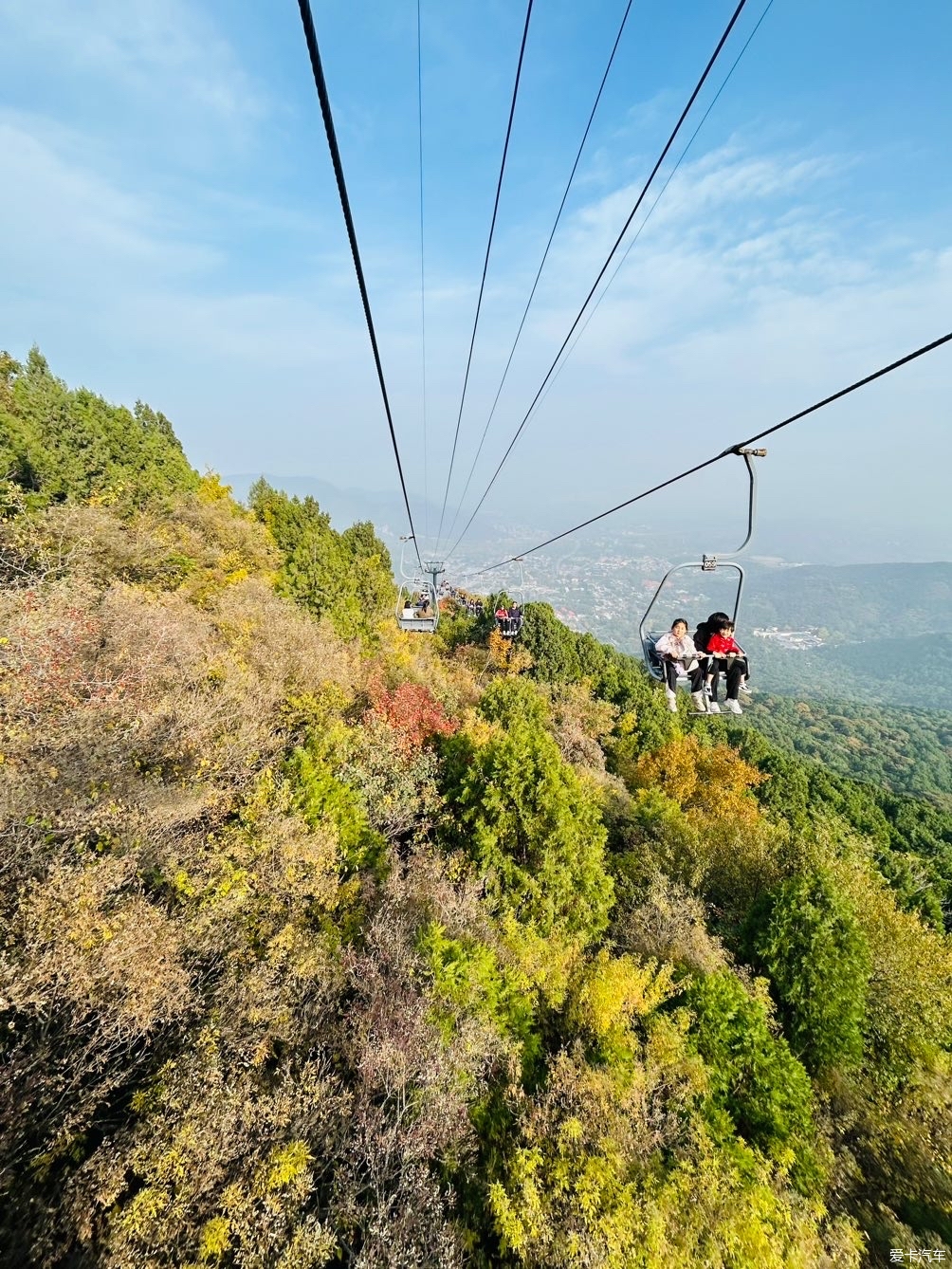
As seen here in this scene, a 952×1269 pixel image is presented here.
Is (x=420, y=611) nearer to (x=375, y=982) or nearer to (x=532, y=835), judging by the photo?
(x=532, y=835)

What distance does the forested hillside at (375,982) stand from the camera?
Answer: 793 centimetres

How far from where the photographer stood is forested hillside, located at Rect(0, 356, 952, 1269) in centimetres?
793

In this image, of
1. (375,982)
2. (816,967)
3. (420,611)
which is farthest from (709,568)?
(420,611)

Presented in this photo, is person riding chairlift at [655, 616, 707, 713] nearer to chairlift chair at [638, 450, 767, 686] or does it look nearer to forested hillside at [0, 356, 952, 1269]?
chairlift chair at [638, 450, 767, 686]

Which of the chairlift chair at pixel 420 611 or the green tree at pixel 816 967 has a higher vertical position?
the chairlift chair at pixel 420 611

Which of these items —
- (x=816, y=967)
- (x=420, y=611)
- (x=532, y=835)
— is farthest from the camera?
(x=420, y=611)

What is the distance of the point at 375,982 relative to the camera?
11250 mm

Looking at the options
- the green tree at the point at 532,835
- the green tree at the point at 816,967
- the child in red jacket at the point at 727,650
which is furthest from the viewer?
the green tree at the point at 532,835

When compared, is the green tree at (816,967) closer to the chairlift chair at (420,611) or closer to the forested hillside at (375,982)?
the forested hillside at (375,982)

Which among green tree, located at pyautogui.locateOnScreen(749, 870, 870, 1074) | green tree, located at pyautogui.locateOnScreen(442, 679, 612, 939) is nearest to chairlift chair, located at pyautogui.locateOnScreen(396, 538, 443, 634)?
green tree, located at pyautogui.locateOnScreen(442, 679, 612, 939)

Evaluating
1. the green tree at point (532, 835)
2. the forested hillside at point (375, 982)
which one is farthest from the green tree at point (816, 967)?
the green tree at point (532, 835)

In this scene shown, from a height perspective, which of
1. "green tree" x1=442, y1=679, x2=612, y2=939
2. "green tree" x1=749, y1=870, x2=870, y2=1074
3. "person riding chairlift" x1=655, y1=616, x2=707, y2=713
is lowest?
"green tree" x1=749, y1=870, x2=870, y2=1074

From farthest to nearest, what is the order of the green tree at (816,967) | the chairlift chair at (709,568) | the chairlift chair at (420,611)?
1. the chairlift chair at (420,611)
2. the green tree at (816,967)
3. the chairlift chair at (709,568)

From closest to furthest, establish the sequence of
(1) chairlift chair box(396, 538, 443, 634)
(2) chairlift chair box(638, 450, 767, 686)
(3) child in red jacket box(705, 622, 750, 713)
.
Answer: (2) chairlift chair box(638, 450, 767, 686) → (3) child in red jacket box(705, 622, 750, 713) → (1) chairlift chair box(396, 538, 443, 634)
